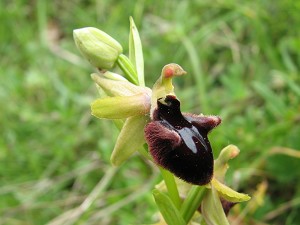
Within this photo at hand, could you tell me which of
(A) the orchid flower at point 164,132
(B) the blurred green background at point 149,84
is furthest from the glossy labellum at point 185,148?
(B) the blurred green background at point 149,84

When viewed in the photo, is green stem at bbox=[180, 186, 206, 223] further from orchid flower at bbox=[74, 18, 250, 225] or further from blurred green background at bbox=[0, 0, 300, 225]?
blurred green background at bbox=[0, 0, 300, 225]

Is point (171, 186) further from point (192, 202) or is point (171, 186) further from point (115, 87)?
point (115, 87)

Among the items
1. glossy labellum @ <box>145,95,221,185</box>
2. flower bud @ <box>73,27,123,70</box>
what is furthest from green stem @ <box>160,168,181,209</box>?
flower bud @ <box>73,27,123,70</box>

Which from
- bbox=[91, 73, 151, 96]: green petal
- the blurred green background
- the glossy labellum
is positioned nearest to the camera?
the glossy labellum

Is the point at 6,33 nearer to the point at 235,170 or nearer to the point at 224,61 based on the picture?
the point at 224,61

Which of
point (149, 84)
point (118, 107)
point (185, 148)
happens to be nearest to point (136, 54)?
point (118, 107)
